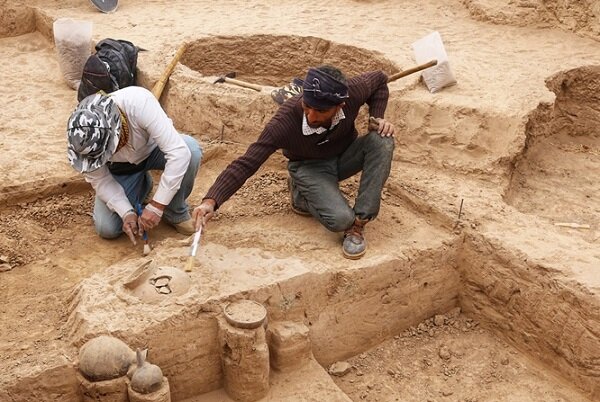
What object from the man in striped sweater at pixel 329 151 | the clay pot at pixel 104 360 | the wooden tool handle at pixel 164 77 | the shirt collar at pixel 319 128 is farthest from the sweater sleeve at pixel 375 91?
the clay pot at pixel 104 360

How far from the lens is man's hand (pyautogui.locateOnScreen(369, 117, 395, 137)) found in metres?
4.49

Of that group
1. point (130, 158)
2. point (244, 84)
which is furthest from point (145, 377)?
point (244, 84)

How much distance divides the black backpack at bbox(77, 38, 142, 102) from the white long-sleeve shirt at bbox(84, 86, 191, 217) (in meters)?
1.00

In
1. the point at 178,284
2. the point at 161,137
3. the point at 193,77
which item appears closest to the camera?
the point at 178,284

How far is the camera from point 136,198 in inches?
194

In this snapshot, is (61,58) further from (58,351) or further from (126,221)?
(58,351)

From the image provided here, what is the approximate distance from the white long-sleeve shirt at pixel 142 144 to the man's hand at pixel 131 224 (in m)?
0.03

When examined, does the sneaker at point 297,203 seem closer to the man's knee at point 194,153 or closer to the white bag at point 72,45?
the man's knee at point 194,153

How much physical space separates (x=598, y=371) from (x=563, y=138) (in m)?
2.85

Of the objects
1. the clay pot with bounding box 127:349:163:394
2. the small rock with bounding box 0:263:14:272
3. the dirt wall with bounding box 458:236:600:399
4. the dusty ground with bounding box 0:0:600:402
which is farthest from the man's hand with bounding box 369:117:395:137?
the small rock with bounding box 0:263:14:272

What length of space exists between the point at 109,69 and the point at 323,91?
2.42m

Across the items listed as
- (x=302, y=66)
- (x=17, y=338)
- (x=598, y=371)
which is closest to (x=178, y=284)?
(x=17, y=338)

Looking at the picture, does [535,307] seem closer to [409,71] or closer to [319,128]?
[319,128]

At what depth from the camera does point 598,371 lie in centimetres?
408
